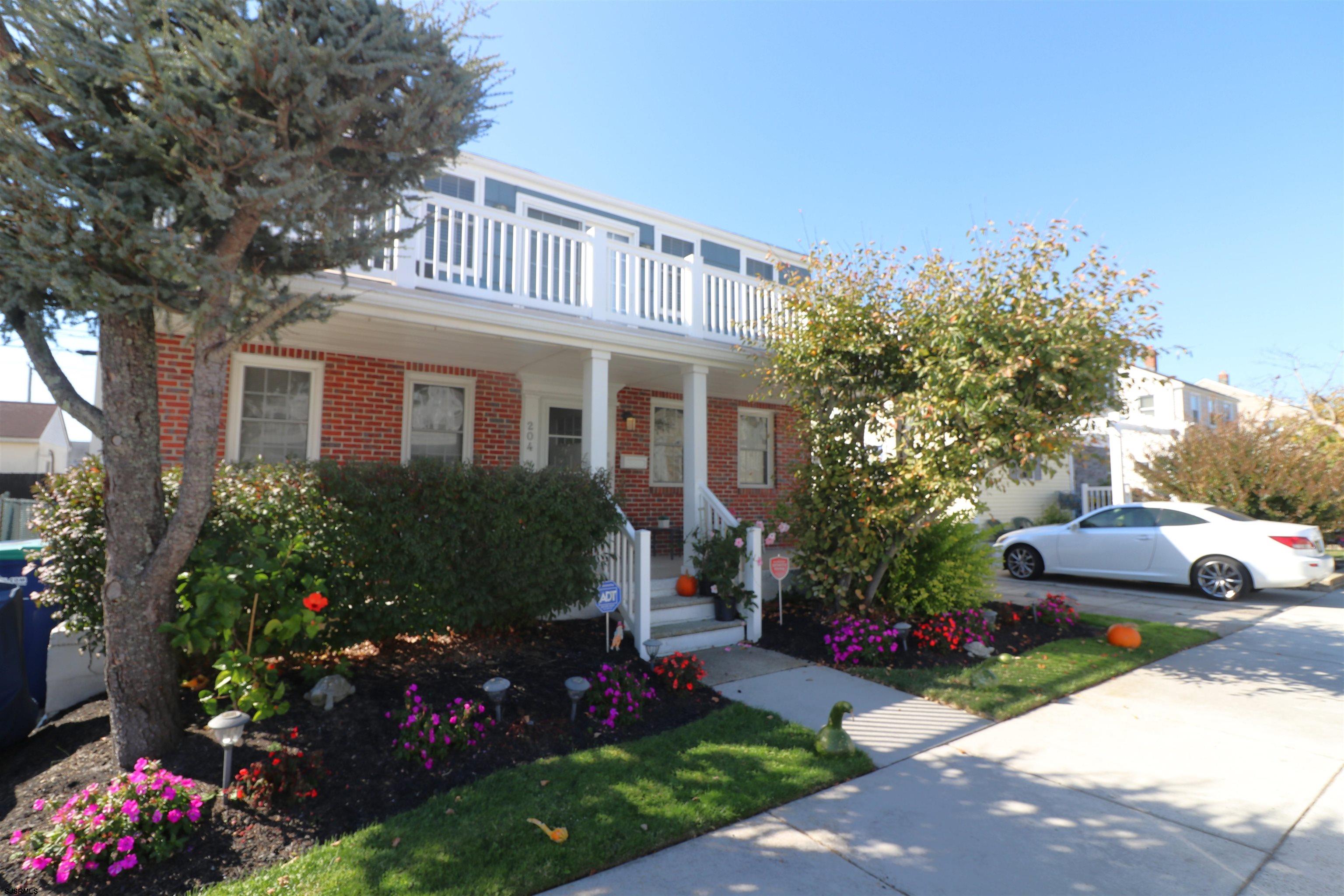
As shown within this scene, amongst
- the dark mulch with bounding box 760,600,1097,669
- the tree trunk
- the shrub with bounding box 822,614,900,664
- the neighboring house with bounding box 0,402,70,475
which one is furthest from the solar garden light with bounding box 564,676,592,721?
the neighboring house with bounding box 0,402,70,475

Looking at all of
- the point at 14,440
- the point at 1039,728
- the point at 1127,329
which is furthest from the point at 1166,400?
the point at 14,440

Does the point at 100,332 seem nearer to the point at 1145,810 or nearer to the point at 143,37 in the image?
the point at 143,37

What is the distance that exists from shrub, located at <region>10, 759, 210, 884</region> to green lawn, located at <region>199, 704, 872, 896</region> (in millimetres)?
442

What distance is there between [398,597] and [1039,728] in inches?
191

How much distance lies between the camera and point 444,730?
3873 mm

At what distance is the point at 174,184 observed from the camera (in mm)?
3518

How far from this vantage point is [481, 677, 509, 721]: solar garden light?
163 inches

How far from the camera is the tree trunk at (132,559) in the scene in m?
3.56

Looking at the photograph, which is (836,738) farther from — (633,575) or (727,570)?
(727,570)

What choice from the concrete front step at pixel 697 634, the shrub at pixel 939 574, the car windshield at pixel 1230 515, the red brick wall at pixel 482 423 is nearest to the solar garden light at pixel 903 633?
the shrub at pixel 939 574

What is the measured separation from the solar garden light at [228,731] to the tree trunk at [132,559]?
654mm

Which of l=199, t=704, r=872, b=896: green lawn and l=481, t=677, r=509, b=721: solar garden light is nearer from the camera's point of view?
l=199, t=704, r=872, b=896: green lawn

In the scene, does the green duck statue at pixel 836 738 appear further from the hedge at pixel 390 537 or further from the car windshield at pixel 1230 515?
the car windshield at pixel 1230 515

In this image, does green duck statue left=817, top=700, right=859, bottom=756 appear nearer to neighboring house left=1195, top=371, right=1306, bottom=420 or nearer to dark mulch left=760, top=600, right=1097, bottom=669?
dark mulch left=760, top=600, right=1097, bottom=669
